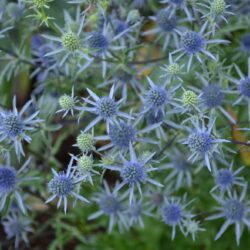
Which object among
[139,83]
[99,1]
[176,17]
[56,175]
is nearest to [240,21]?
[176,17]

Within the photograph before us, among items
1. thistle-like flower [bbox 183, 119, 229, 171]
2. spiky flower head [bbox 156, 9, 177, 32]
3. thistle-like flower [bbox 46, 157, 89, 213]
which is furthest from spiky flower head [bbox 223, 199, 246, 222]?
spiky flower head [bbox 156, 9, 177, 32]

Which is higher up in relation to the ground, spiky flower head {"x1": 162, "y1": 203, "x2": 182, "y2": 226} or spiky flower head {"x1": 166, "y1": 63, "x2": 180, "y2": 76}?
spiky flower head {"x1": 166, "y1": 63, "x2": 180, "y2": 76}

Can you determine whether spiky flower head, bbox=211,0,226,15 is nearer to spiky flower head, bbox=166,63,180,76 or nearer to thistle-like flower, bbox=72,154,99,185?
spiky flower head, bbox=166,63,180,76

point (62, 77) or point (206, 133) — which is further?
point (62, 77)

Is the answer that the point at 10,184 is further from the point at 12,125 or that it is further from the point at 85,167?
the point at 85,167

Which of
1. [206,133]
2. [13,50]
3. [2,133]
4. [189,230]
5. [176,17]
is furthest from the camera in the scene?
[13,50]

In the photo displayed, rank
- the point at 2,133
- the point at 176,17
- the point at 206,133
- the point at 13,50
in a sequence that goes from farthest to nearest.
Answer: the point at 13,50 < the point at 176,17 < the point at 2,133 < the point at 206,133

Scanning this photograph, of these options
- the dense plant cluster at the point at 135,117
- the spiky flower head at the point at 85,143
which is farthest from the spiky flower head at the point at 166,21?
the spiky flower head at the point at 85,143

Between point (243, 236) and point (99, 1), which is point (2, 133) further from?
point (243, 236)

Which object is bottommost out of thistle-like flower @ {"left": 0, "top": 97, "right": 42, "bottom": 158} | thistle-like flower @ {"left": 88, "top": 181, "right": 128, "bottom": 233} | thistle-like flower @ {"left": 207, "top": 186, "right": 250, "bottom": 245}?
thistle-like flower @ {"left": 88, "top": 181, "right": 128, "bottom": 233}
